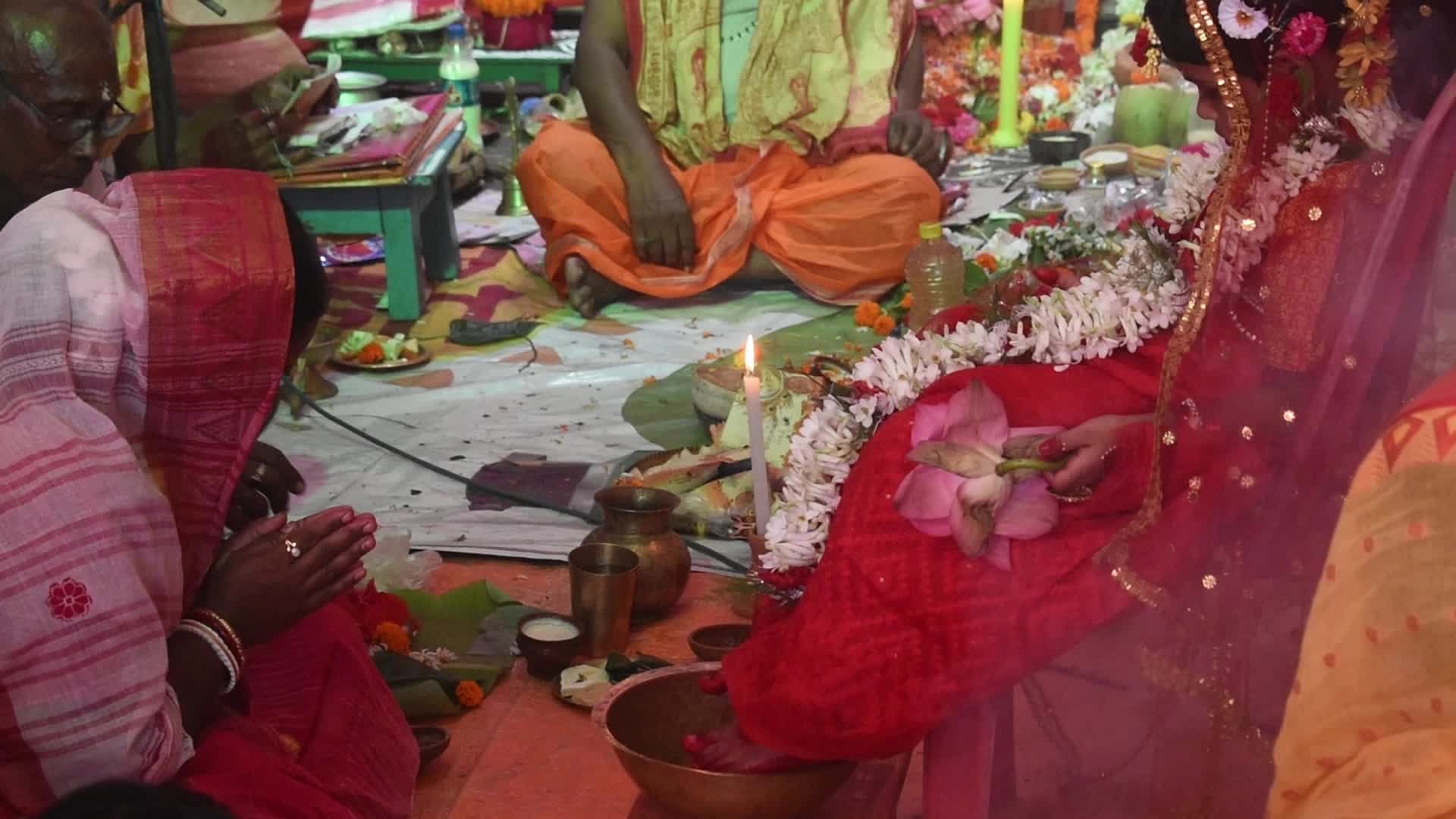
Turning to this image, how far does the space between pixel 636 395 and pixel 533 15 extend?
4073mm

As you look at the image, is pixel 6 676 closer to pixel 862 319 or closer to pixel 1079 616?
pixel 1079 616

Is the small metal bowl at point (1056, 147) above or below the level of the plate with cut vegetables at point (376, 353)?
above

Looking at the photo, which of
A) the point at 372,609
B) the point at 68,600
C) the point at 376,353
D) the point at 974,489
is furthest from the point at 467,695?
the point at 376,353

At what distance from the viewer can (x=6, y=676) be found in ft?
5.50

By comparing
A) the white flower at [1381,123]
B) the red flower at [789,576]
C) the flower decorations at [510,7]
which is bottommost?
the flower decorations at [510,7]

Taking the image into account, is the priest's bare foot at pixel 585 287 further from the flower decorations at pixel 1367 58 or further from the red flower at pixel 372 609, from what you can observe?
the flower decorations at pixel 1367 58

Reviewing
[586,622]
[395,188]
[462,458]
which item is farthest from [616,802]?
[395,188]

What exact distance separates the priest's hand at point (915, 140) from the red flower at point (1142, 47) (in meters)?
2.99

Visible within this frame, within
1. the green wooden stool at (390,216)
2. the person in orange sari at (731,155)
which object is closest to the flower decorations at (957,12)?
the person in orange sari at (731,155)

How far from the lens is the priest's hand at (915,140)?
5195mm

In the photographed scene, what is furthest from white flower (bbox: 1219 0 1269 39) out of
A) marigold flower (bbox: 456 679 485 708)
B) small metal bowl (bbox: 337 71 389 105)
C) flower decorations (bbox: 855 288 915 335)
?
small metal bowl (bbox: 337 71 389 105)

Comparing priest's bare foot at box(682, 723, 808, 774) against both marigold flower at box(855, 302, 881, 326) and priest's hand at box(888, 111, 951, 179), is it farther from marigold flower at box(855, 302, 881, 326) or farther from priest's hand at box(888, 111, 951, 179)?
priest's hand at box(888, 111, 951, 179)

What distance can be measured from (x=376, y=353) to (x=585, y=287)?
2.66ft

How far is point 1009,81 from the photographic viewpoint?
A: 6789 mm
